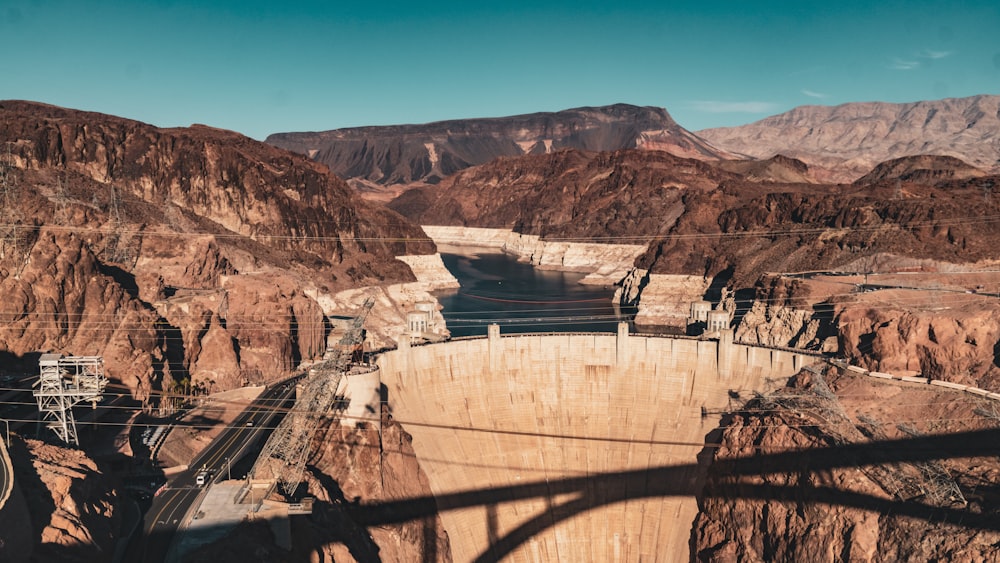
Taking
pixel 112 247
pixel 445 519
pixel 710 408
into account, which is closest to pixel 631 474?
pixel 710 408

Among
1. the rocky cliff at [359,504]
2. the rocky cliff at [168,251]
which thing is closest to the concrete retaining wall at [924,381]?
the rocky cliff at [359,504]

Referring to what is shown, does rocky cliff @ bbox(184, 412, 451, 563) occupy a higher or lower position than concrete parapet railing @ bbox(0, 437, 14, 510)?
lower

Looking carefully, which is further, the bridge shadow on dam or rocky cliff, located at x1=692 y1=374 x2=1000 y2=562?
the bridge shadow on dam

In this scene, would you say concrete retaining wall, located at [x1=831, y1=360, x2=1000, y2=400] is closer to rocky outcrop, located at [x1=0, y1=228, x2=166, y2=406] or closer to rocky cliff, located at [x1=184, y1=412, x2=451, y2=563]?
rocky cliff, located at [x1=184, y1=412, x2=451, y2=563]

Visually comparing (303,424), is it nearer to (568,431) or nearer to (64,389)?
(64,389)

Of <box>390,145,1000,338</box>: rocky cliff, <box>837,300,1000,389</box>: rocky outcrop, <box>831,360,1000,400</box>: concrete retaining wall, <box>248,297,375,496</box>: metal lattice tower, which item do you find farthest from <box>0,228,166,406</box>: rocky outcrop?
<box>390,145,1000,338</box>: rocky cliff

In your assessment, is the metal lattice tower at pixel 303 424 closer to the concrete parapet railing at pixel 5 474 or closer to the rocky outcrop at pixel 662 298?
the concrete parapet railing at pixel 5 474

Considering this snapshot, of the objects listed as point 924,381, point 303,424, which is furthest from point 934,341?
point 303,424

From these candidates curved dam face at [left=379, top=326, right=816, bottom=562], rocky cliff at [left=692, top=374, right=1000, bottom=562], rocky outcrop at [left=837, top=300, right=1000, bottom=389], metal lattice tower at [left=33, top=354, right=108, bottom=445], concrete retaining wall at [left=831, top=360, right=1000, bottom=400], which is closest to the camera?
rocky cliff at [left=692, top=374, right=1000, bottom=562]
